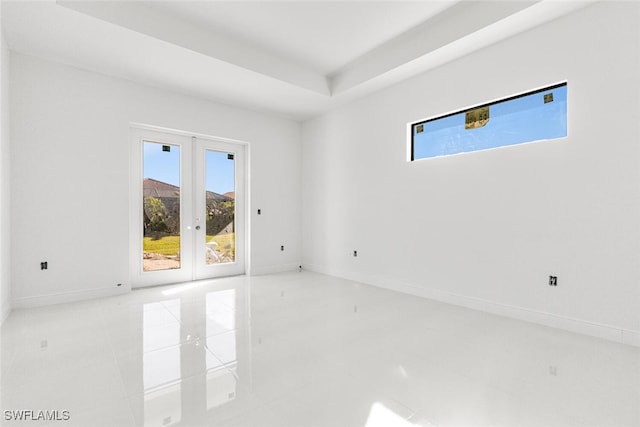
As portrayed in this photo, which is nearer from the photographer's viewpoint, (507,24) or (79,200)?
(507,24)

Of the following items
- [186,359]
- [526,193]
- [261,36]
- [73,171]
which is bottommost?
[186,359]

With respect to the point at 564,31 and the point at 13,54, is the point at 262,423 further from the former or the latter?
the point at 13,54

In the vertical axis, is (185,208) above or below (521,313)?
above

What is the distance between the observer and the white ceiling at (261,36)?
117 inches

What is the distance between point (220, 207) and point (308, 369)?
3772mm

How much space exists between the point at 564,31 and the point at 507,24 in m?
0.51

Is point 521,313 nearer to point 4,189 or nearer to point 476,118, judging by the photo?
point 476,118

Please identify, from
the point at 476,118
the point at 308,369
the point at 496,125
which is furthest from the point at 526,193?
the point at 308,369

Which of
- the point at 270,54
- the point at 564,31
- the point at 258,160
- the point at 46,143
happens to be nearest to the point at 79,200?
the point at 46,143

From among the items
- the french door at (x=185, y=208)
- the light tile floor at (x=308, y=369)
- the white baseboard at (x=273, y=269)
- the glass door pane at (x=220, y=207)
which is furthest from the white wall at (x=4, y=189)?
the white baseboard at (x=273, y=269)

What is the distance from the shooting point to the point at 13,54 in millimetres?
3512

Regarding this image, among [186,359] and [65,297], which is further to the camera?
[65,297]

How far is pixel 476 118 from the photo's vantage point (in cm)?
371

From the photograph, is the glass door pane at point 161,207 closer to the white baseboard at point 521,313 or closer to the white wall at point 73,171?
the white wall at point 73,171
